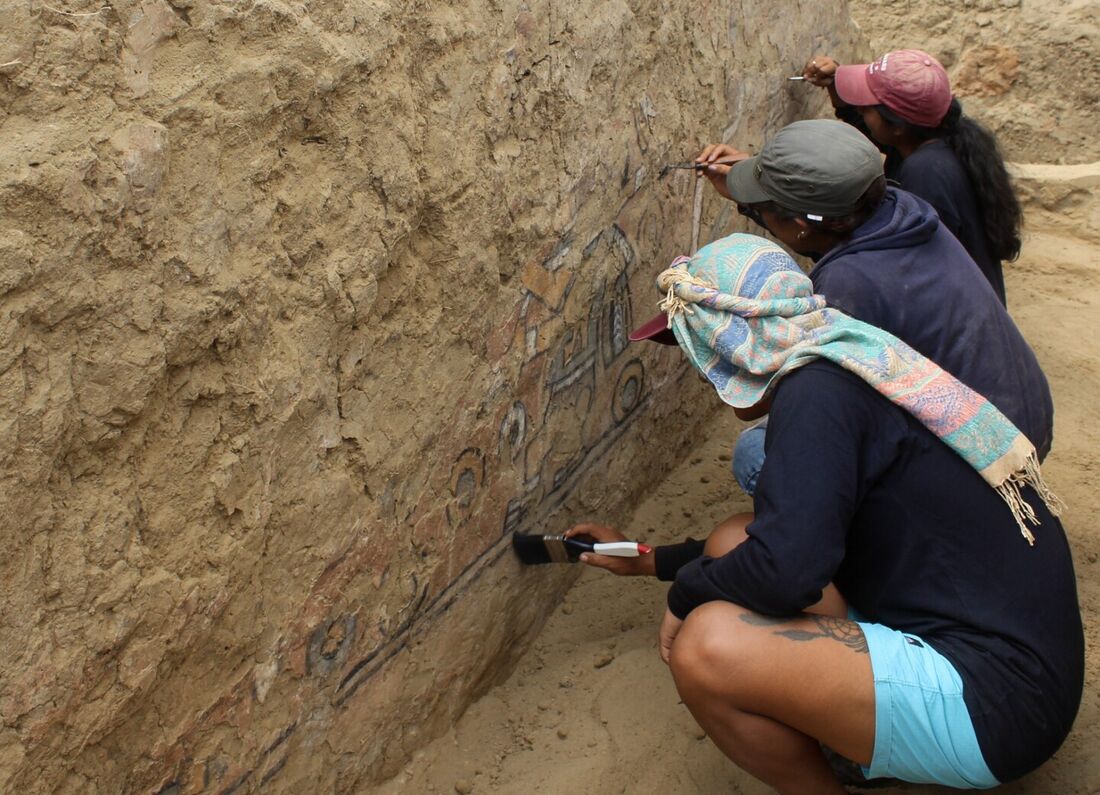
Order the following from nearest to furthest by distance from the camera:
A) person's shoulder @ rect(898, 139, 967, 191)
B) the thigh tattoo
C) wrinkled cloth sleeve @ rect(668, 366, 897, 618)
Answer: wrinkled cloth sleeve @ rect(668, 366, 897, 618), the thigh tattoo, person's shoulder @ rect(898, 139, 967, 191)

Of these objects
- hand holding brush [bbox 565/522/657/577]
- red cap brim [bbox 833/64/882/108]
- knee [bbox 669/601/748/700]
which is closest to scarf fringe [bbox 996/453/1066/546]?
knee [bbox 669/601/748/700]

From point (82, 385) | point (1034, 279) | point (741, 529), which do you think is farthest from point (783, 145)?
point (1034, 279)

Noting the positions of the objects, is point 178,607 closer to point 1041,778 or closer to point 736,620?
point 736,620

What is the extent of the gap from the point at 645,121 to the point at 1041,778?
1.66 meters

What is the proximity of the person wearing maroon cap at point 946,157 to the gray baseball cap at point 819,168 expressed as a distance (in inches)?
29.5

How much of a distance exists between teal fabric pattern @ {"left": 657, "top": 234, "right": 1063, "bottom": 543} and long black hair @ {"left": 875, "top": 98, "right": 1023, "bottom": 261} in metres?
1.07

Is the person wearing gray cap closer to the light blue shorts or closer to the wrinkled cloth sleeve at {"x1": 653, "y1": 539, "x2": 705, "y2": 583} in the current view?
the wrinkled cloth sleeve at {"x1": 653, "y1": 539, "x2": 705, "y2": 583}

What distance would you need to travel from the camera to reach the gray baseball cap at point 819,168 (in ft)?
7.59

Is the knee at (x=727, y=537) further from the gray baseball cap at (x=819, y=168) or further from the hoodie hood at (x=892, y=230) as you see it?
the gray baseball cap at (x=819, y=168)

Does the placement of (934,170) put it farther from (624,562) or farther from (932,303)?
(624,562)

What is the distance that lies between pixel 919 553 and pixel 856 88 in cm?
164

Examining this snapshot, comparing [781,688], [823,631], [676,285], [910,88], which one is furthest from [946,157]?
[781,688]

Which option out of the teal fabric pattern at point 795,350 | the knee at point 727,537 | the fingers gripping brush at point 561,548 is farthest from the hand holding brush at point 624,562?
the teal fabric pattern at point 795,350

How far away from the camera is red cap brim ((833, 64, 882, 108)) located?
126 inches
